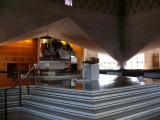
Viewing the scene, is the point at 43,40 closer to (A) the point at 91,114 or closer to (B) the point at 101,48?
(B) the point at 101,48

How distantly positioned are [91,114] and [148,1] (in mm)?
12829

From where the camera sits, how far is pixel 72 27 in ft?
50.3

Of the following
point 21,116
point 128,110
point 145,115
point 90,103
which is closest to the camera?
point 90,103

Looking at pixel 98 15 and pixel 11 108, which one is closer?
pixel 11 108

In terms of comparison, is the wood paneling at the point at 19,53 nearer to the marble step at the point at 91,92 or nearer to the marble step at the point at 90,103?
the marble step at the point at 91,92

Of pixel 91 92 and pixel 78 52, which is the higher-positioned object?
pixel 78 52

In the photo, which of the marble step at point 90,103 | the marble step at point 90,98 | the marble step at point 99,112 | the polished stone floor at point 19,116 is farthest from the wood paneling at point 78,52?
the polished stone floor at point 19,116

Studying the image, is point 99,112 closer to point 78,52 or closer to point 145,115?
point 145,115

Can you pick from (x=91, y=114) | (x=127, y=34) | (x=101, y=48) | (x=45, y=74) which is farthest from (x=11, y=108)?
(x=127, y=34)

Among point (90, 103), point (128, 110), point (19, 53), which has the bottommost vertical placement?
point (128, 110)

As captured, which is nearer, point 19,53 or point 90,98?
point 90,98

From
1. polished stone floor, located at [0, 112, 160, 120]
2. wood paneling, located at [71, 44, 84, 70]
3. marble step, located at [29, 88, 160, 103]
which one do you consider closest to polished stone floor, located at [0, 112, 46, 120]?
polished stone floor, located at [0, 112, 160, 120]

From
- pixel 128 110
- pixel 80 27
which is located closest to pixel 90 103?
pixel 128 110

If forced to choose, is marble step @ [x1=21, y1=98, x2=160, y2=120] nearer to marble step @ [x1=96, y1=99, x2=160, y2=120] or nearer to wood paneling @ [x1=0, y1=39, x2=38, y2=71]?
marble step @ [x1=96, y1=99, x2=160, y2=120]
